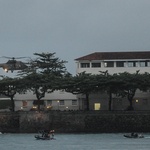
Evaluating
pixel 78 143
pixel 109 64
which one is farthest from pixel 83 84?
pixel 78 143

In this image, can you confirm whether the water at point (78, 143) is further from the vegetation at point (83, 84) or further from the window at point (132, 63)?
the window at point (132, 63)

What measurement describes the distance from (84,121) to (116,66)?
697 inches

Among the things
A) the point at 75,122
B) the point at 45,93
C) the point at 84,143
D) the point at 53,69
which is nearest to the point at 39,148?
the point at 84,143

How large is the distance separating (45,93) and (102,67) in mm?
11295

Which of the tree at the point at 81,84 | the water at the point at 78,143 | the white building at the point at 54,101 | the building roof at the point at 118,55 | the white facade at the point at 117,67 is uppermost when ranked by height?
the building roof at the point at 118,55

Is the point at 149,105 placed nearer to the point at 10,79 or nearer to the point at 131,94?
the point at 131,94

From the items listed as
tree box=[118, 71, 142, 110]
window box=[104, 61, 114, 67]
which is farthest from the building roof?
tree box=[118, 71, 142, 110]

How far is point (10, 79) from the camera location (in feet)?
341

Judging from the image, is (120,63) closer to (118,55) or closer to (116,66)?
(116,66)

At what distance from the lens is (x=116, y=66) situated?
108938mm

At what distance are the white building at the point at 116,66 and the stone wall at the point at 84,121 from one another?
36.2 ft

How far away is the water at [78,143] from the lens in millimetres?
71562

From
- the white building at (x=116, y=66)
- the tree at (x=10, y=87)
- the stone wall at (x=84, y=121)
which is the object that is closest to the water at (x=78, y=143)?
the stone wall at (x=84, y=121)

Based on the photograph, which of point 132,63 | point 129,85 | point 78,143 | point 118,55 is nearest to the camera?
point 78,143
